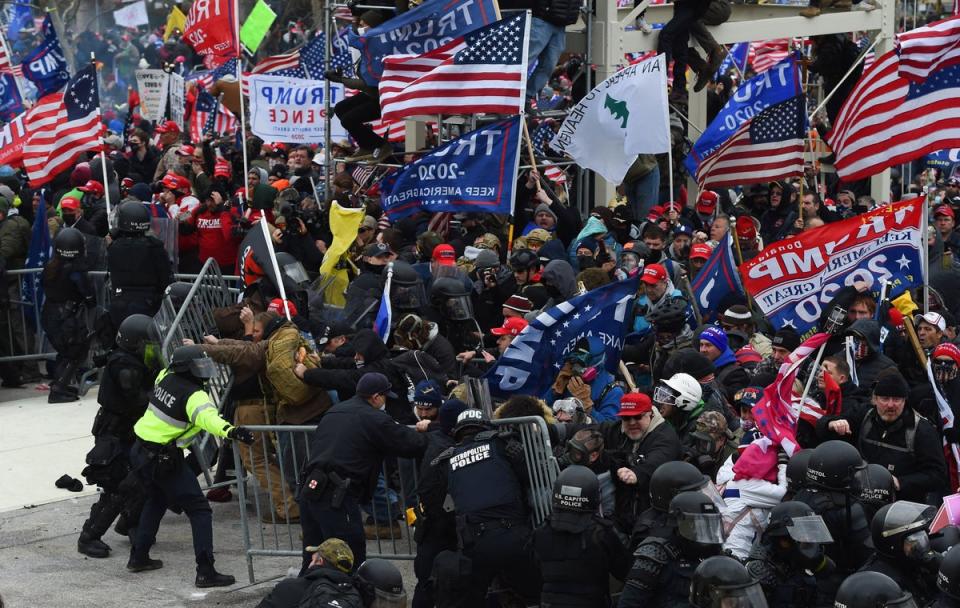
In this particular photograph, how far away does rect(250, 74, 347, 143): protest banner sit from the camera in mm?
18469

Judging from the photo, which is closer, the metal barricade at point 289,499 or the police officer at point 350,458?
the police officer at point 350,458

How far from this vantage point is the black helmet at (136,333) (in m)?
11.0

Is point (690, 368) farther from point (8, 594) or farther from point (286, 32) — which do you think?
point (286, 32)

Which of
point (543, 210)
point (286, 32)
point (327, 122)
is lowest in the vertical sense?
point (543, 210)

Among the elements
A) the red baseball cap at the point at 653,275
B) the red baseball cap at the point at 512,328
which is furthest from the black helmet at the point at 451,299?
the red baseball cap at the point at 653,275

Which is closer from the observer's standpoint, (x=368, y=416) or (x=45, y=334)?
(x=368, y=416)

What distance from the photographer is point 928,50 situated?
11797 millimetres

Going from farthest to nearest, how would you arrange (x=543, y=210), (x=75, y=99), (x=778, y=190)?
(x=75, y=99), (x=778, y=190), (x=543, y=210)

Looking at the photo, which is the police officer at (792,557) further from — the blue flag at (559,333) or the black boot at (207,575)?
the black boot at (207,575)

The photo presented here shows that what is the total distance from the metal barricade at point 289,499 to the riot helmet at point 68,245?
13.6ft

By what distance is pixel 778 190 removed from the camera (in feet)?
50.6

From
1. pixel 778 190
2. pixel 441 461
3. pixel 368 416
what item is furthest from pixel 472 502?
pixel 778 190

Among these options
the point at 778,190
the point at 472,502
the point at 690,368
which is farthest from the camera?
the point at 778,190

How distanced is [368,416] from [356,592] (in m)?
2.09
